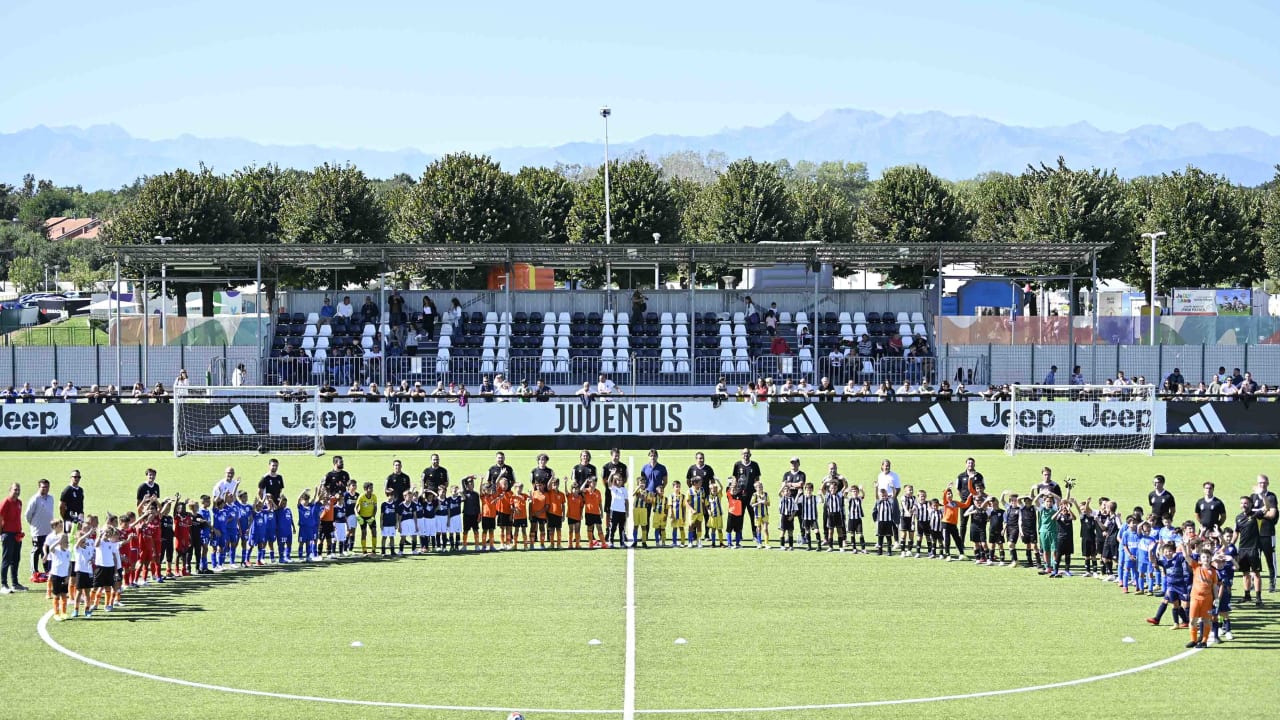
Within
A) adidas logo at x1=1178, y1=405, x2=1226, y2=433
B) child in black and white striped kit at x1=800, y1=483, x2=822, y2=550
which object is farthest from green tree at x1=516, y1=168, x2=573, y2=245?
child in black and white striped kit at x1=800, y1=483, x2=822, y2=550

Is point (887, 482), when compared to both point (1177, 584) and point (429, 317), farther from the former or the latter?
point (429, 317)

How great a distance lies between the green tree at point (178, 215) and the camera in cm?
5816

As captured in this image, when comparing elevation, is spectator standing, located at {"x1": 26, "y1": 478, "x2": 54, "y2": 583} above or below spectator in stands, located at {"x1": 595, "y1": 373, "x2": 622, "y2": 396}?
below

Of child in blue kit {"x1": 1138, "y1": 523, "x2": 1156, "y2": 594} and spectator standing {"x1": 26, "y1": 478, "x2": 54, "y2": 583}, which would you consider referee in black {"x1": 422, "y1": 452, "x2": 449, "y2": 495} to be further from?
child in blue kit {"x1": 1138, "y1": 523, "x2": 1156, "y2": 594}

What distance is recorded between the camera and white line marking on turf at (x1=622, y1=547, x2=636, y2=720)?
549 inches

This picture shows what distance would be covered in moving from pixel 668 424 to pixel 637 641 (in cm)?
1867

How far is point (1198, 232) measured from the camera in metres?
62.5

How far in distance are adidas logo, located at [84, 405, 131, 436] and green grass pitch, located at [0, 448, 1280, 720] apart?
1408 cm

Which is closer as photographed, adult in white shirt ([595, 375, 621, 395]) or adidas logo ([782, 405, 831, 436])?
adidas logo ([782, 405, 831, 436])

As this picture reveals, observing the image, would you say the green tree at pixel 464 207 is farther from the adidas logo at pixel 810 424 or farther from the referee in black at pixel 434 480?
the referee in black at pixel 434 480

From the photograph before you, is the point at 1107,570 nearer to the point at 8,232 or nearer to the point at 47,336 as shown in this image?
the point at 47,336

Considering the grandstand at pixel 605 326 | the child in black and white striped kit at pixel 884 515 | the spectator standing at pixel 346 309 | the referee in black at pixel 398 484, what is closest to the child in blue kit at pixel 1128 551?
the child in black and white striped kit at pixel 884 515

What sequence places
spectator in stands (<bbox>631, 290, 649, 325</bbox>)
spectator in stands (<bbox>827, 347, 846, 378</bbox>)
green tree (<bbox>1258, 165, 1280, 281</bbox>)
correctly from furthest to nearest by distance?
green tree (<bbox>1258, 165, 1280, 281</bbox>) < spectator in stands (<bbox>631, 290, 649, 325</bbox>) < spectator in stands (<bbox>827, 347, 846, 378</bbox>)

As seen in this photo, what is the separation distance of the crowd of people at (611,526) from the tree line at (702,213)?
3454 centimetres
